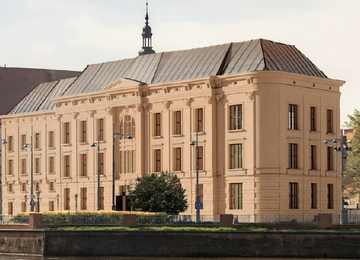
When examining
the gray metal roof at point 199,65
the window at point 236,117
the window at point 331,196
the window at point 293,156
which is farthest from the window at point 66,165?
the window at point 331,196

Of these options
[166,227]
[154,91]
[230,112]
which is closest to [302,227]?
[166,227]

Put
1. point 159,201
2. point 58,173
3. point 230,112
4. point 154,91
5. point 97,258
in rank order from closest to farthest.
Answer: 1. point 97,258
2. point 159,201
3. point 230,112
4. point 154,91
5. point 58,173

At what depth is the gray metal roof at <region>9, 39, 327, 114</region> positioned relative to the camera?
285ft

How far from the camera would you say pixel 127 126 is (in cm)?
9656

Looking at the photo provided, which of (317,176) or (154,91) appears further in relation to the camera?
(154,91)

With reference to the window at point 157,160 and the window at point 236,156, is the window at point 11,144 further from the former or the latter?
the window at point 236,156

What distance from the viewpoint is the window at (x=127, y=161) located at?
95938 mm

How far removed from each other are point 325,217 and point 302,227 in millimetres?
1904

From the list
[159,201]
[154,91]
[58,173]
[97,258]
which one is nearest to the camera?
[97,258]

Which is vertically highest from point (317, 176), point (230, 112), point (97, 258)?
point (230, 112)

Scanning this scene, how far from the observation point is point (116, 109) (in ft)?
320

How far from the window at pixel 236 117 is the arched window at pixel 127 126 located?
44.1 ft

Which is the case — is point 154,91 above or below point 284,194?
above

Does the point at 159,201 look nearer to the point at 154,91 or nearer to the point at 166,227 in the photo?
the point at 166,227
